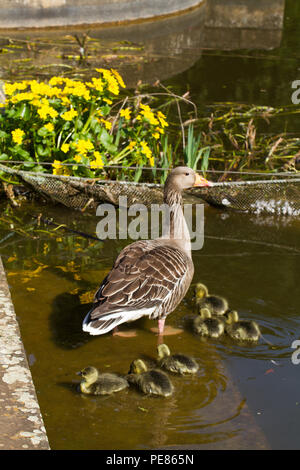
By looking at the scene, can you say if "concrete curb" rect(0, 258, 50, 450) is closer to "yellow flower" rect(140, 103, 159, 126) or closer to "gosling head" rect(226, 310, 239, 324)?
"gosling head" rect(226, 310, 239, 324)

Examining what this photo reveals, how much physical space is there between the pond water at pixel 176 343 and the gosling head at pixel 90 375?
0.51 ft

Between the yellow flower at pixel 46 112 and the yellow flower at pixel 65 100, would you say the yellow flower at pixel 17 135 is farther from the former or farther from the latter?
the yellow flower at pixel 65 100

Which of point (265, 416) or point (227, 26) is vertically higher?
point (227, 26)

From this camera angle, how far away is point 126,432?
452 centimetres

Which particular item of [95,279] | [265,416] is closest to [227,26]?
[95,279]

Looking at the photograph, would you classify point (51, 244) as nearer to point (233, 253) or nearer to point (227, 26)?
point (233, 253)

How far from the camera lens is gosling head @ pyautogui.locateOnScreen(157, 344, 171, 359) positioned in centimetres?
528

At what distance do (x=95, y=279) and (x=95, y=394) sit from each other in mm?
1925

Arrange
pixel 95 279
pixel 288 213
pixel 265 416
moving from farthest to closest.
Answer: pixel 288 213, pixel 95 279, pixel 265 416

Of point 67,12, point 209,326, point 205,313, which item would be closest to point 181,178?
point 205,313

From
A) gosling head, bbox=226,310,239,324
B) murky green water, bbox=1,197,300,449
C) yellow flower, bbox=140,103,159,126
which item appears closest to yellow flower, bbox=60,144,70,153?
murky green water, bbox=1,197,300,449

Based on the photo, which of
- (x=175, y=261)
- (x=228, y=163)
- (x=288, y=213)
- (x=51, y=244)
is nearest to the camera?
(x=175, y=261)

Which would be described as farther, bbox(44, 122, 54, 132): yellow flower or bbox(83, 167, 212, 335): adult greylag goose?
bbox(44, 122, 54, 132): yellow flower

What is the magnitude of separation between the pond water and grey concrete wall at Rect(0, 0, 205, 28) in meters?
7.86
